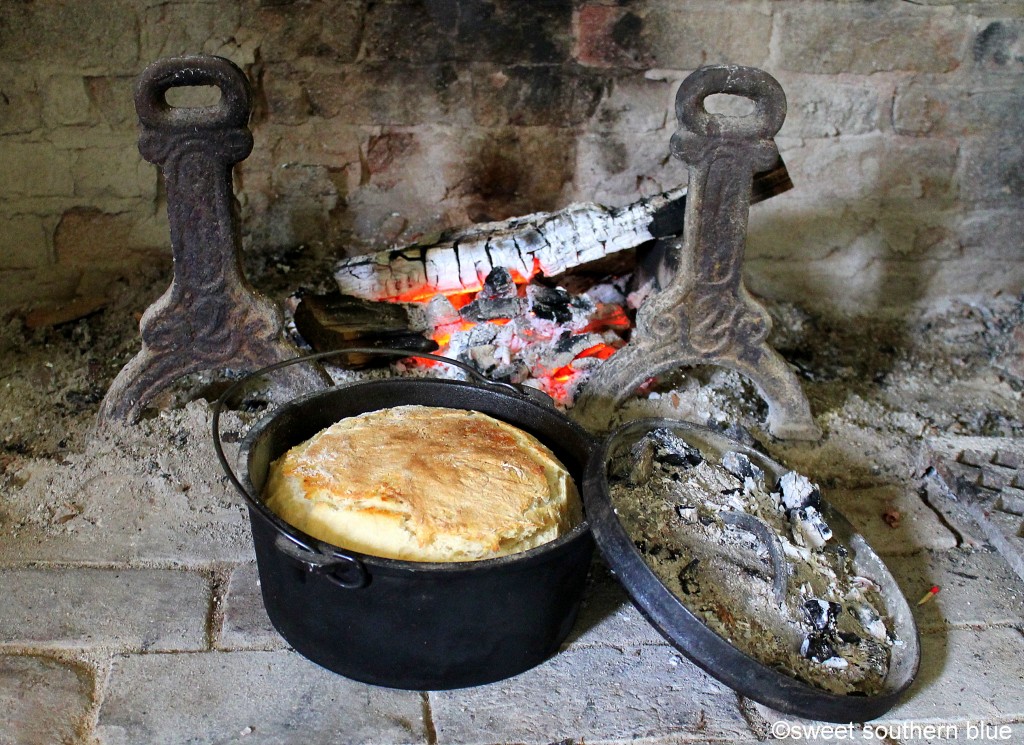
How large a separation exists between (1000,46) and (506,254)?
2015 millimetres

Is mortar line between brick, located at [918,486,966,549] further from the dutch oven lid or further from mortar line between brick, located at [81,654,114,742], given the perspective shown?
mortar line between brick, located at [81,654,114,742]

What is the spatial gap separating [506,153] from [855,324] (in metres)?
1.57

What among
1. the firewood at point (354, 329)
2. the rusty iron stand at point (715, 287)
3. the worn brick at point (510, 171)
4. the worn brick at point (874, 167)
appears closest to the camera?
the rusty iron stand at point (715, 287)

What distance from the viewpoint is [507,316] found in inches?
128

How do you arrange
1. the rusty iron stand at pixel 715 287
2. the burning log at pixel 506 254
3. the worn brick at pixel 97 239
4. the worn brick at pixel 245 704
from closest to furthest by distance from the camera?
the worn brick at pixel 245 704, the rusty iron stand at pixel 715 287, the burning log at pixel 506 254, the worn brick at pixel 97 239

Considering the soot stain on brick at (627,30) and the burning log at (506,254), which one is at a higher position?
the soot stain on brick at (627,30)

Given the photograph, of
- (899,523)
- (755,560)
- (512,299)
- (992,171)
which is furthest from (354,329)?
(992,171)

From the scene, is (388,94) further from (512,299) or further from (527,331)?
(527,331)

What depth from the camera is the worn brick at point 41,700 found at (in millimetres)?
1837

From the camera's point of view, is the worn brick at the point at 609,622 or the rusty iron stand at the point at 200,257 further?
the rusty iron stand at the point at 200,257

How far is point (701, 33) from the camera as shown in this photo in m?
3.43

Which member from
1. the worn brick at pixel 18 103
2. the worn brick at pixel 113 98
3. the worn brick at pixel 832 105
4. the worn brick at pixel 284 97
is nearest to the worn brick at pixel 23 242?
the worn brick at pixel 18 103

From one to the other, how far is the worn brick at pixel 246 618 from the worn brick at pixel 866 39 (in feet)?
8.65

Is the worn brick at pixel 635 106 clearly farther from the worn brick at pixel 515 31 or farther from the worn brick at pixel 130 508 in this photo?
the worn brick at pixel 130 508
